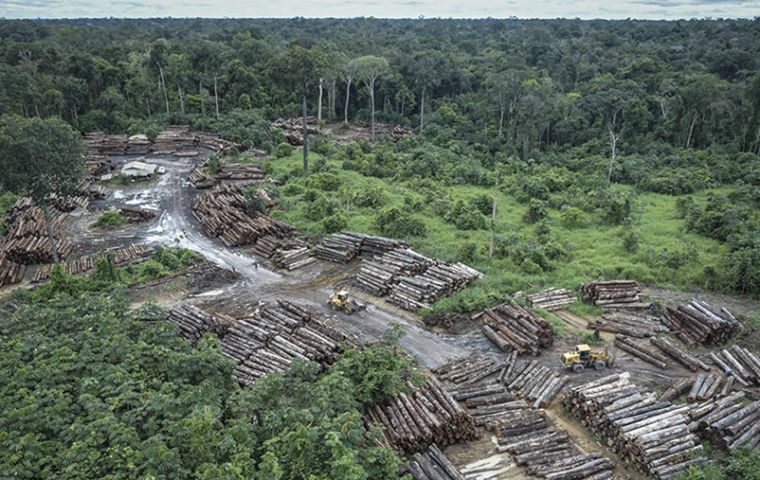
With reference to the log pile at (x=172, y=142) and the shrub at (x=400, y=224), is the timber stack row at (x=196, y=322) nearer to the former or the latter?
the shrub at (x=400, y=224)

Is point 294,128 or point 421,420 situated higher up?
point 421,420

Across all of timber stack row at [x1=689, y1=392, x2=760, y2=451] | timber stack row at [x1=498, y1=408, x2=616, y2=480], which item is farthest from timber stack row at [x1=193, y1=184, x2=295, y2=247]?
timber stack row at [x1=689, y1=392, x2=760, y2=451]

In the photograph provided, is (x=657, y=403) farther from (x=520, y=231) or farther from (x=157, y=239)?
(x=157, y=239)

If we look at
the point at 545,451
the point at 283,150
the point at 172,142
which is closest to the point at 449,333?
the point at 545,451

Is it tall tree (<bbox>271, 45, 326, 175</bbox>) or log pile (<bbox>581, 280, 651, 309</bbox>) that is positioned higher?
tall tree (<bbox>271, 45, 326, 175</bbox>)

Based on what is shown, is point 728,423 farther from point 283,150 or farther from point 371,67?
point 371,67

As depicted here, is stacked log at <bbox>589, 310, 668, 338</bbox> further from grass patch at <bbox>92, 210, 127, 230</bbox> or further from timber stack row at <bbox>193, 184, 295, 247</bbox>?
grass patch at <bbox>92, 210, 127, 230</bbox>

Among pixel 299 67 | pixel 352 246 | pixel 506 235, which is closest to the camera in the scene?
pixel 352 246
